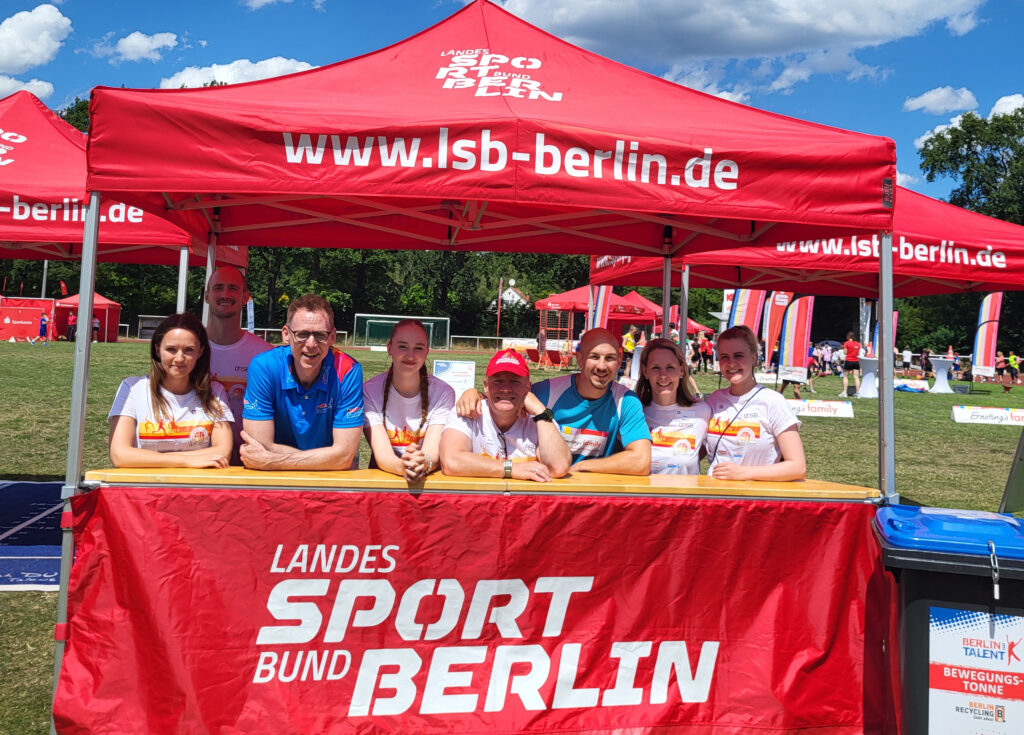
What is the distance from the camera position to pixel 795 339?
61.8 ft

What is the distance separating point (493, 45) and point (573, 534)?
95.8 inches

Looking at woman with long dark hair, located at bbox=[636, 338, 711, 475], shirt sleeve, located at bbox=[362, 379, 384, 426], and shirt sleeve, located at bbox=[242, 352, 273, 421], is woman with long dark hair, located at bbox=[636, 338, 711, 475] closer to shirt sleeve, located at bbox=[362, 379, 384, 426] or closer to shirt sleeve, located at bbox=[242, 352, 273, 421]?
shirt sleeve, located at bbox=[362, 379, 384, 426]

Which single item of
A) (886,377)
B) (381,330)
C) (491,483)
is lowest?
(491,483)

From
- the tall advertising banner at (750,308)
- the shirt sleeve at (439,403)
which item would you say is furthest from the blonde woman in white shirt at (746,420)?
the tall advertising banner at (750,308)

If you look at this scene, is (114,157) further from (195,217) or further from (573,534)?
(573,534)

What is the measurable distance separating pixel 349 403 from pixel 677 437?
64.8 inches

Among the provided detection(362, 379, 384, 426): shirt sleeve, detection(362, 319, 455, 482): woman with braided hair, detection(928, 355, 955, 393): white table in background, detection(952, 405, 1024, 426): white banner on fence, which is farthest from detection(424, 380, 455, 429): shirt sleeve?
detection(928, 355, 955, 393): white table in background

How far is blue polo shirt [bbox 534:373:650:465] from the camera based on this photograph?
3.72 meters

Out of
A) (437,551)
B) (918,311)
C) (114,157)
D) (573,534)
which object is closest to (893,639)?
(573,534)

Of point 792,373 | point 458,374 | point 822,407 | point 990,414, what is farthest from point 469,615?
point 792,373

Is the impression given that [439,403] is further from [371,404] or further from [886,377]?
[886,377]

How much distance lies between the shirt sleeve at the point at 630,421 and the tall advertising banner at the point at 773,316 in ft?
51.9

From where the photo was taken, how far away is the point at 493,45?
3.97m

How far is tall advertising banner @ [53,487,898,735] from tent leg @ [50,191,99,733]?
0.05 meters
